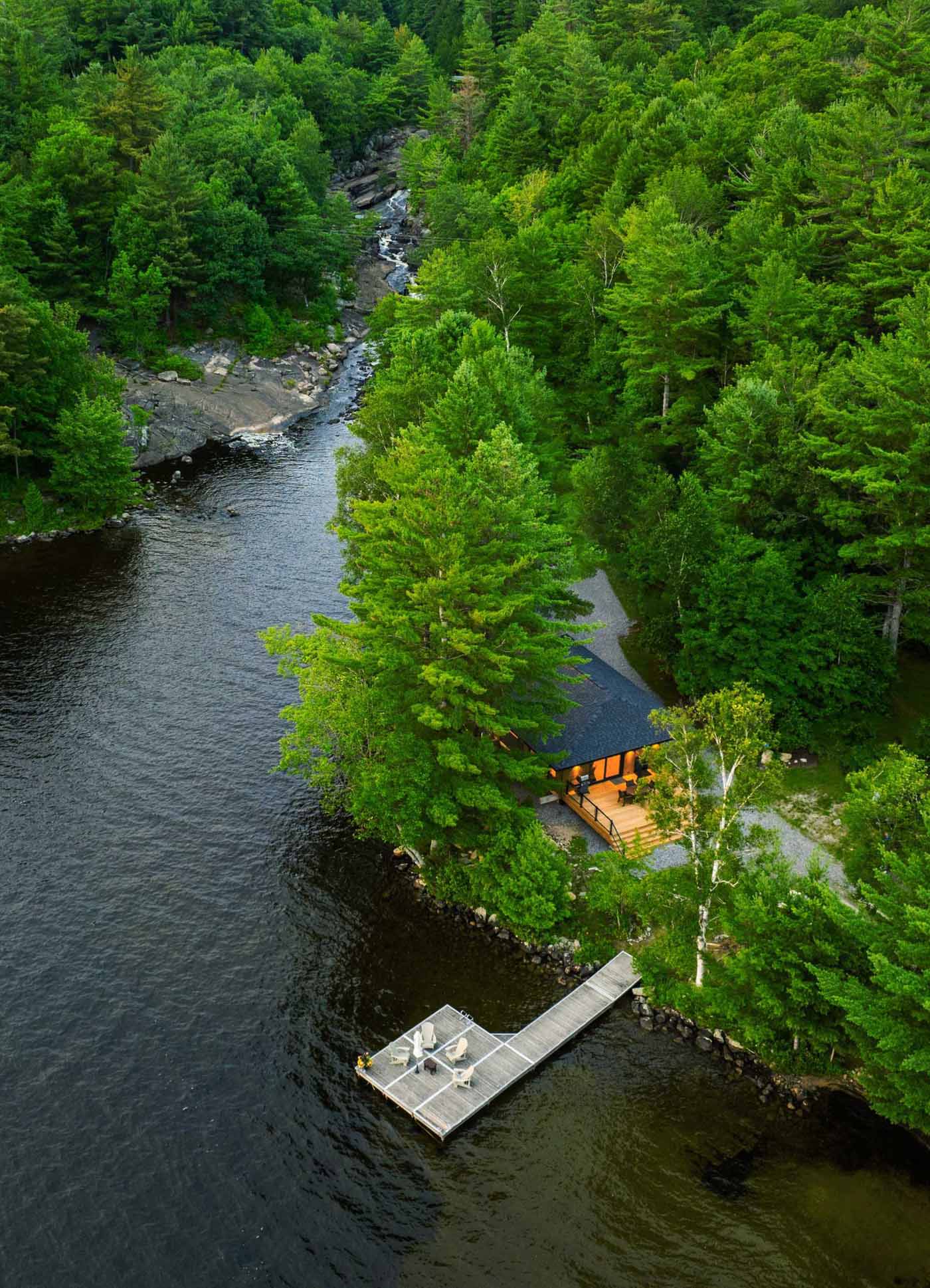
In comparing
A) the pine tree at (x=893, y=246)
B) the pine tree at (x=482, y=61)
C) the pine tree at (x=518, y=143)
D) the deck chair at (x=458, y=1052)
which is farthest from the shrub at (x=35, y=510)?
the pine tree at (x=482, y=61)

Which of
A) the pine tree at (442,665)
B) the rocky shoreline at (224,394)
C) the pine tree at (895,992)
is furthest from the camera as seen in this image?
the rocky shoreline at (224,394)

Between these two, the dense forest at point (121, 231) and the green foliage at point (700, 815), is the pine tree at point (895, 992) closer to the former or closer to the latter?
the green foliage at point (700, 815)

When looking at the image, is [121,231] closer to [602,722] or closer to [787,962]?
[602,722]

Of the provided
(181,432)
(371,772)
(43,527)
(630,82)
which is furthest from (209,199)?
(371,772)

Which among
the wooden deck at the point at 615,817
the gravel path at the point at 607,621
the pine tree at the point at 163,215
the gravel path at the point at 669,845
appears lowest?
the gravel path at the point at 607,621

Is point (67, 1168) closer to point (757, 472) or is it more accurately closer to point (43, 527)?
point (757, 472)

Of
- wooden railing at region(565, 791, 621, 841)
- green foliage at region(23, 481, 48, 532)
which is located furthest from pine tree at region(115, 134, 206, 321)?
wooden railing at region(565, 791, 621, 841)
